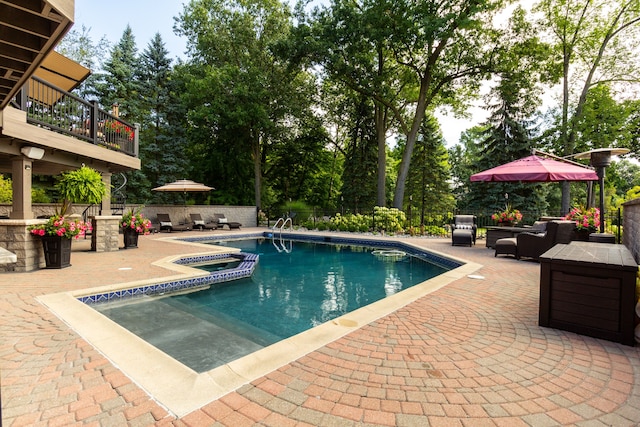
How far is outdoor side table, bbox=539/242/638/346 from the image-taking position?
8.73ft

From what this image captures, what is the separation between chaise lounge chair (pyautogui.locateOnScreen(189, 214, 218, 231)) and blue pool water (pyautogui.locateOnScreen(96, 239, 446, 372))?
8.01 meters

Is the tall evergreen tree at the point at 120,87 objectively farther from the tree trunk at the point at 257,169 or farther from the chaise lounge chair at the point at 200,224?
the chaise lounge chair at the point at 200,224

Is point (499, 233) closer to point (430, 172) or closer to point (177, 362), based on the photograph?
point (177, 362)

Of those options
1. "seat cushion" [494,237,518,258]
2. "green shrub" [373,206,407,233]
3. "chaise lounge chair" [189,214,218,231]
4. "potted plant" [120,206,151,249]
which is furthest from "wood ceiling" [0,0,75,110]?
"chaise lounge chair" [189,214,218,231]

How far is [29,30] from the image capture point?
1878mm

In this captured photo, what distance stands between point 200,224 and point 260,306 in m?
11.5

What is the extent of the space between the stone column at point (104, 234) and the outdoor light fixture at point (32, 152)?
2038 mm

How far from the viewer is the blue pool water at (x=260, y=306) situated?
3227mm

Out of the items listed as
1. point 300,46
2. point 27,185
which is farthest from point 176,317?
point 300,46

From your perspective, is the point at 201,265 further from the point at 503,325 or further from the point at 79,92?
the point at 79,92

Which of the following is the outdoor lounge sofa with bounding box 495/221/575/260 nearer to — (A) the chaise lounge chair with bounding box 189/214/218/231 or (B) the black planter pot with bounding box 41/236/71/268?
(B) the black planter pot with bounding box 41/236/71/268

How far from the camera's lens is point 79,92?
19516mm

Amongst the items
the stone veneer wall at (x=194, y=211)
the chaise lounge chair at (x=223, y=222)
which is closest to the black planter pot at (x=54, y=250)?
the stone veneer wall at (x=194, y=211)

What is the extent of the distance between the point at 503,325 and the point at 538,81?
1662cm
